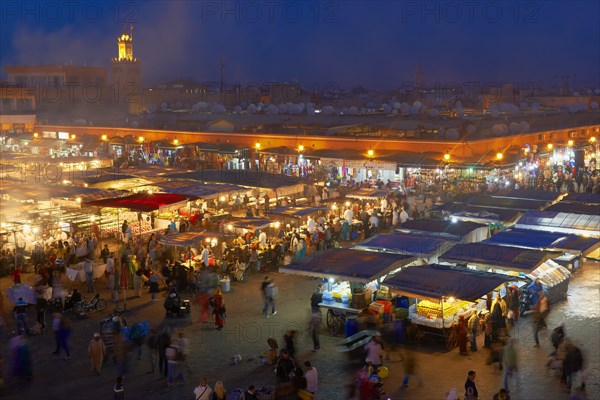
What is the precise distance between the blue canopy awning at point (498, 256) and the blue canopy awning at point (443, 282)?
2.19ft

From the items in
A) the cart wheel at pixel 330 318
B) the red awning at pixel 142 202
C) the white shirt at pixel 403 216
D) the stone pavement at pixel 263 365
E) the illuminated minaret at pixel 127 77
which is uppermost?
the illuminated minaret at pixel 127 77

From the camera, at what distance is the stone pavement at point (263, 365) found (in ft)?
29.5

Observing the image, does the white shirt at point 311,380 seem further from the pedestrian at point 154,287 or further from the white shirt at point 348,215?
the white shirt at point 348,215

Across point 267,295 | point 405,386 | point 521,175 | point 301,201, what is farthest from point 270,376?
point 521,175

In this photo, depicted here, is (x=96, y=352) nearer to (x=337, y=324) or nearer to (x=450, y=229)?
(x=337, y=324)

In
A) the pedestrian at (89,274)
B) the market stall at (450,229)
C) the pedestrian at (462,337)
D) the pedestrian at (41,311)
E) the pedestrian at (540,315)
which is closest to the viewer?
the pedestrian at (462,337)

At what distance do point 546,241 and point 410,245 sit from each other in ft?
9.23

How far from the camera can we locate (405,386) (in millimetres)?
9078

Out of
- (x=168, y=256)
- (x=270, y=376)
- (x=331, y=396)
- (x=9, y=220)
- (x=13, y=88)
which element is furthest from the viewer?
(x=13, y=88)

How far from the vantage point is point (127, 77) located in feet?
187

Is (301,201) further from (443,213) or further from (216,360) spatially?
(216,360)

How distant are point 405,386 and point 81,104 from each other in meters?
46.3

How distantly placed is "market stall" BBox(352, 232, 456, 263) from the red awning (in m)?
5.45

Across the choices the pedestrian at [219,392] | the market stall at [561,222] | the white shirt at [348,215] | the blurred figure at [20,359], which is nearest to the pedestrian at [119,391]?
the pedestrian at [219,392]
